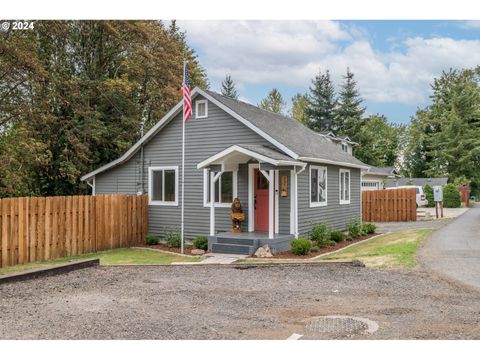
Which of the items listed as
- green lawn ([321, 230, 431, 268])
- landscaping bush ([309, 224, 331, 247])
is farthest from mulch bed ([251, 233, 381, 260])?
green lawn ([321, 230, 431, 268])

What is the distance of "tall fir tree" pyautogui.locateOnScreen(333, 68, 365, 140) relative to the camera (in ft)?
135

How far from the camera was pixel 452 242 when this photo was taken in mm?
12359

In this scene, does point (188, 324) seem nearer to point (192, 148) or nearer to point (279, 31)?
point (279, 31)

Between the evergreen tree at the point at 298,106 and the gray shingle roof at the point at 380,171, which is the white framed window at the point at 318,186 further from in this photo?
the evergreen tree at the point at 298,106

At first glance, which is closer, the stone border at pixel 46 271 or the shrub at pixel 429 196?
the stone border at pixel 46 271

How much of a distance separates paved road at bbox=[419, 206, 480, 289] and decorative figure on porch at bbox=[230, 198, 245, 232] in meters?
5.14

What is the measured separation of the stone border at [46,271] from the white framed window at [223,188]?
17.3 ft

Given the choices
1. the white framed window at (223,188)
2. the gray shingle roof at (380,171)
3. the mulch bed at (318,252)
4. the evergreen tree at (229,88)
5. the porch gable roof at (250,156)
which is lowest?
the mulch bed at (318,252)

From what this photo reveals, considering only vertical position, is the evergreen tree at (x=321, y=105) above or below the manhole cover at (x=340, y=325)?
above

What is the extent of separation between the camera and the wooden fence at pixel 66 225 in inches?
414

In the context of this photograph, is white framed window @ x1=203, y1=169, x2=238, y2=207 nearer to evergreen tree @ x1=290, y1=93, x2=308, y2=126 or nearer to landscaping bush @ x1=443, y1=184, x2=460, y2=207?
landscaping bush @ x1=443, y1=184, x2=460, y2=207

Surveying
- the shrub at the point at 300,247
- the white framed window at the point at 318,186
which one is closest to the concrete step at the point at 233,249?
the shrub at the point at 300,247

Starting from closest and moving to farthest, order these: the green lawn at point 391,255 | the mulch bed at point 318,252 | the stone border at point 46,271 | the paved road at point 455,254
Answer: the stone border at point 46,271, the paved road at point 455,254, the green lawn at point 391,255, the mulch bed at point 318,252

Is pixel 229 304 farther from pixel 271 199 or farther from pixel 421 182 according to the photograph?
pixel 421 182
